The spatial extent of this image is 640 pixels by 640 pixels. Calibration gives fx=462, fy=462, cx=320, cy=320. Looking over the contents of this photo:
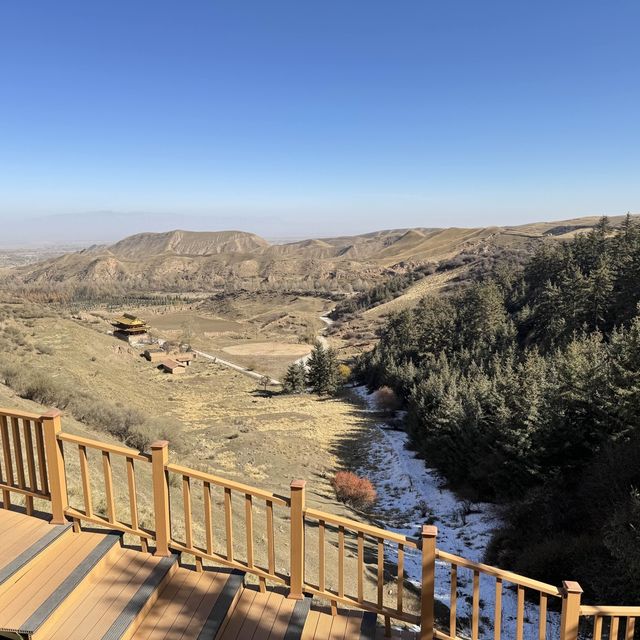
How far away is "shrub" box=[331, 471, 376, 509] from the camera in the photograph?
18.4 meters

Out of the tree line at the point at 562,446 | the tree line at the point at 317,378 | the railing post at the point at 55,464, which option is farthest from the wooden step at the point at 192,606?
the tree line at the point at 317,378

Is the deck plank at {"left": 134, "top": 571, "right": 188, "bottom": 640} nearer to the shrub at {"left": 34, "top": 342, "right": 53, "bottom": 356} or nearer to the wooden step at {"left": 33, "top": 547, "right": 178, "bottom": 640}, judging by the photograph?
the wooden step at {"left": 33, "top": 547, "right": 178, "bottom": 640}

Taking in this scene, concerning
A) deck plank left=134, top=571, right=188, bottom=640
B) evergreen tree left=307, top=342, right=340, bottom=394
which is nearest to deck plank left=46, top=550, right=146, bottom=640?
deck plank left=134, top=571, right=188, bottom=640

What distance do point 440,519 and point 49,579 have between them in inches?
610

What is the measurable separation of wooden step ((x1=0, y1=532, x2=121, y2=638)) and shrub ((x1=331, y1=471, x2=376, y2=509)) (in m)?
14.6

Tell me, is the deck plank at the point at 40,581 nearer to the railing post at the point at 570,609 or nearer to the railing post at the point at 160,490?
the railing post at the point at 160,490

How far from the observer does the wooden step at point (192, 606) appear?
3.98 metres

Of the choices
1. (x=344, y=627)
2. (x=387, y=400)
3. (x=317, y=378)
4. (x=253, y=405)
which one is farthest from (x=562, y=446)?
(x=317, y=378)

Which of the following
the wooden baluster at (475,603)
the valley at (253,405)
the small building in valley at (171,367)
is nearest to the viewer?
the wooden baluster at (475,603)

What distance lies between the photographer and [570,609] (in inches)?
138

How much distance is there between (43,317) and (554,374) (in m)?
37.8

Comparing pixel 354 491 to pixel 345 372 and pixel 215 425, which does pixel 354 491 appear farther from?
pixel 345 372

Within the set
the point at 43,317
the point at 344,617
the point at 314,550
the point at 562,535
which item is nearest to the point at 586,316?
the point at 562,535

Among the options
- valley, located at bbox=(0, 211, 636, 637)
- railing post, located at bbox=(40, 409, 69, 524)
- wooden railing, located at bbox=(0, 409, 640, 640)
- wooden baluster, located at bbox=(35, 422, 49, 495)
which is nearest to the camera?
wooden railing, located at bbox=(0, 409, 640, 640)
